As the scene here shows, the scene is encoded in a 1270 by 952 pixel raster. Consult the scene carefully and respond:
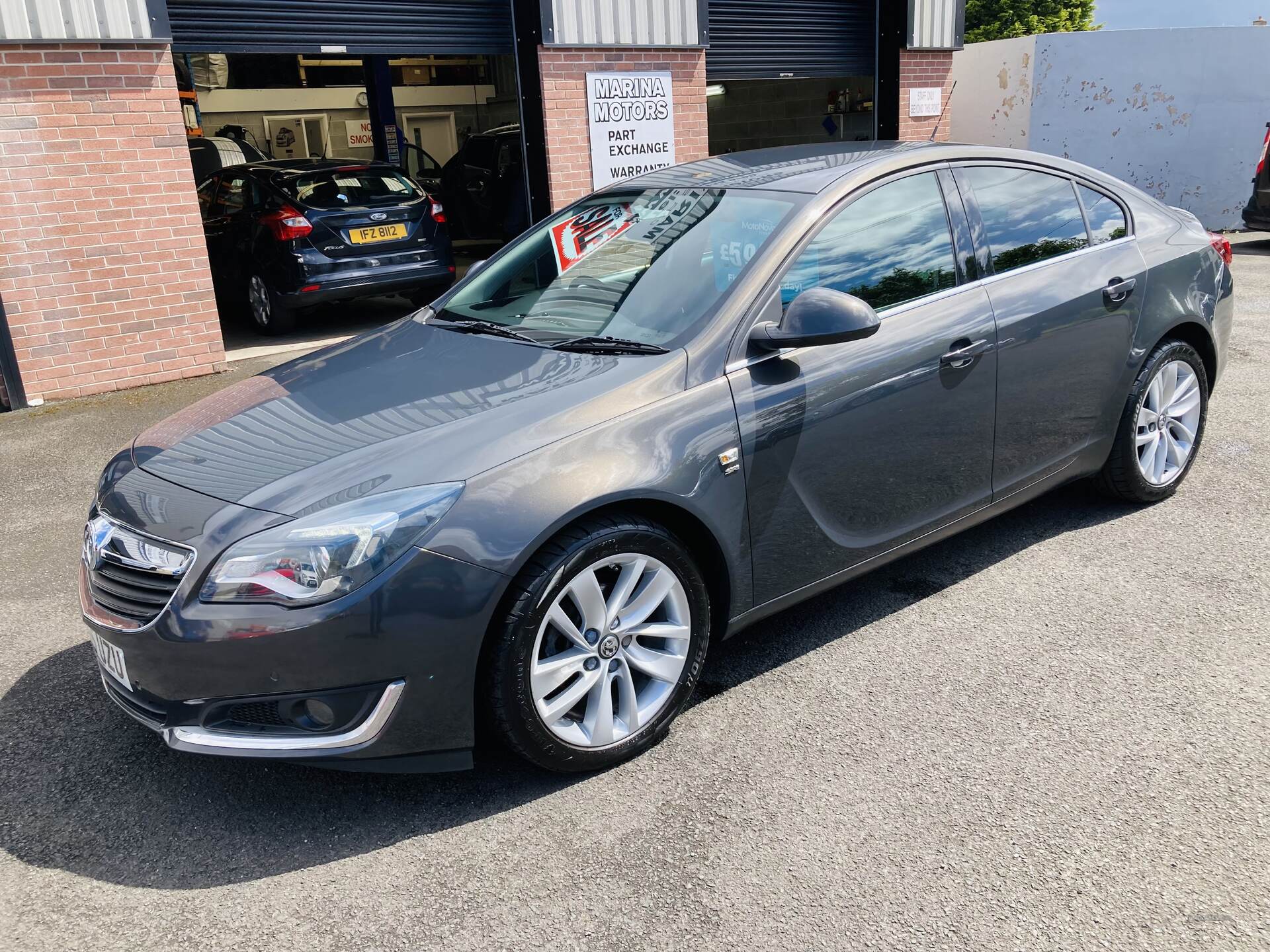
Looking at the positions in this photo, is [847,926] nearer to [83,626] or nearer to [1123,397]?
[1123,397]

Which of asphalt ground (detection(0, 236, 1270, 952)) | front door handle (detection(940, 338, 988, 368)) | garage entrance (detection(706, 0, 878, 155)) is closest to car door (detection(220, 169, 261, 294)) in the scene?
garage entrance (detection(706, 0, 878, 155))

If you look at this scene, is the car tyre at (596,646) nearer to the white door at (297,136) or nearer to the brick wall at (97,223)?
the brick wall at (97,223)

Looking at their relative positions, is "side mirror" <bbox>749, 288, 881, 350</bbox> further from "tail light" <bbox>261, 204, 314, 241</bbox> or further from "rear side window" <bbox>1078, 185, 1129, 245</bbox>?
"tail light" <bbox>261, 204, 314, 241</bbox>

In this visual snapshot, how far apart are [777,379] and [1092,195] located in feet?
6.65

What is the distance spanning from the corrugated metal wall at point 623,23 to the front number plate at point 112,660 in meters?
8.16

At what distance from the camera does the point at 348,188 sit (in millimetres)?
9594

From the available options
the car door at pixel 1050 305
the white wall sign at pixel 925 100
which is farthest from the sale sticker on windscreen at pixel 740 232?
the white wall sign at pixel 925 100

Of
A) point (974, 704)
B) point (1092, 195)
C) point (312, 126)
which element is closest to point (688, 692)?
point (974, 704)

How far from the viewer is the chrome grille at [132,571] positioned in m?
2.65

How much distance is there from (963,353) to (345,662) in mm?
2267

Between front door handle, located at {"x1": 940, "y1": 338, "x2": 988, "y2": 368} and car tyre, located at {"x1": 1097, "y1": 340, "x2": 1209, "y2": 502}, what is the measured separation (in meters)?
1.05

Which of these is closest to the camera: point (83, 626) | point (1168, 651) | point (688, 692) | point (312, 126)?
point (688, 692)

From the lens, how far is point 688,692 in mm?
3078

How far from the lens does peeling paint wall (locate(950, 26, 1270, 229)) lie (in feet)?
47.5
